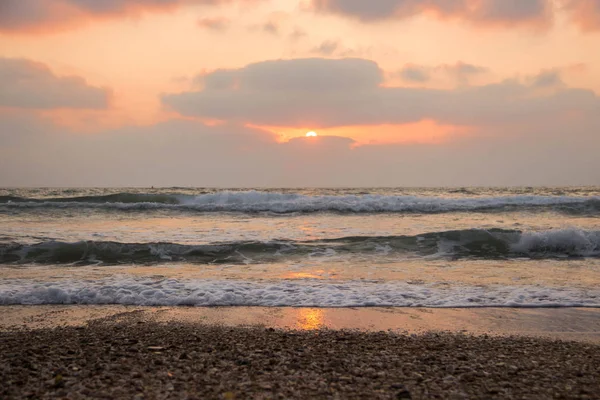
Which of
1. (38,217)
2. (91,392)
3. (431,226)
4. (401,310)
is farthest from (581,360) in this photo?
(38,217)

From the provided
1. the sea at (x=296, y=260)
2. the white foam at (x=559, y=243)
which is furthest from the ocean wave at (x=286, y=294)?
the white foam at (x=559, y=243)

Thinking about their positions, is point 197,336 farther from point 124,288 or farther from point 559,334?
point 559,334

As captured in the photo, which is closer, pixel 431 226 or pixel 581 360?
pixel 581 360

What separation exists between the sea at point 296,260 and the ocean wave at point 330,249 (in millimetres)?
31

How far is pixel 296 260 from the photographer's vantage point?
36.3 feet

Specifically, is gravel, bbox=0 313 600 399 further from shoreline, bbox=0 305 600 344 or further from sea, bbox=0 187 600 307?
sea, bbox=0 187 600 307

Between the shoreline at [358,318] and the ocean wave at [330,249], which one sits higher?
the ocean wave at [330,249]

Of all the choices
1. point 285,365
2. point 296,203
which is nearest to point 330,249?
point 285,365

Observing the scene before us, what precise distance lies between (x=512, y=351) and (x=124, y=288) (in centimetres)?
619

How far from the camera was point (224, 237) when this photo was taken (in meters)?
14.3

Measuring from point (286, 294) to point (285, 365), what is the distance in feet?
11.2

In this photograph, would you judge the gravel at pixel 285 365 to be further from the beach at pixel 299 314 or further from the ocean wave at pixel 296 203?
the ocean wave at pixel 296 203

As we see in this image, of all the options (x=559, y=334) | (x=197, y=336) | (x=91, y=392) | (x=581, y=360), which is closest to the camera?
(x=91, y=392)

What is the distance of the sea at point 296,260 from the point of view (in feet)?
24.2
